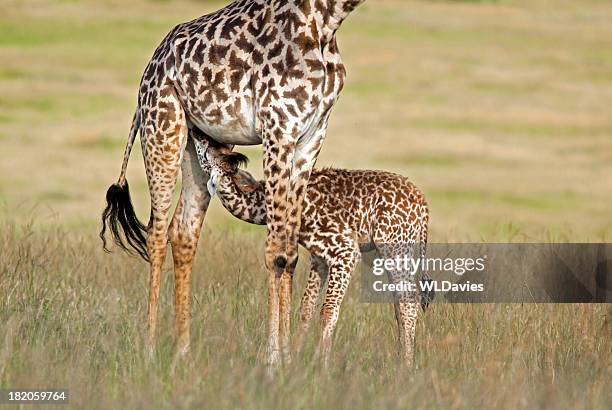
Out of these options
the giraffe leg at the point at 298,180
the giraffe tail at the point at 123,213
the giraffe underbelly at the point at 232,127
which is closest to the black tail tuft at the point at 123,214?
the giraffe tail at the point at 123,213

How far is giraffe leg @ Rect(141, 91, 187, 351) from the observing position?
7965mm

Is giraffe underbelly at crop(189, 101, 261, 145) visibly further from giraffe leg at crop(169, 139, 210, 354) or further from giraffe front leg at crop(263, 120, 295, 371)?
giraffe leg at crop(169, 139, 210, 354)

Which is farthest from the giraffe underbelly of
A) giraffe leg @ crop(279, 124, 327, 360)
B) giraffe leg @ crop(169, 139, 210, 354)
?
giraffe leg @ crop(169, 139, 210, 354)

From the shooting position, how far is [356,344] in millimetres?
7754

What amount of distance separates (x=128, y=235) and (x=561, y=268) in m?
4.20

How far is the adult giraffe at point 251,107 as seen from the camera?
24.0 ft

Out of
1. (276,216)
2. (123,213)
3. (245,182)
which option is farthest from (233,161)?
(276,216)

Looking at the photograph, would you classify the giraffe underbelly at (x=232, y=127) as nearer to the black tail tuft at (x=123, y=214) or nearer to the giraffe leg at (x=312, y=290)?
the black tail tuft at (x=123, y=214)

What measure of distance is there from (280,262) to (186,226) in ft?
3.87

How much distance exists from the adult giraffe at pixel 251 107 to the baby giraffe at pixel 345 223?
0.69m

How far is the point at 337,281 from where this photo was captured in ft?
28.8

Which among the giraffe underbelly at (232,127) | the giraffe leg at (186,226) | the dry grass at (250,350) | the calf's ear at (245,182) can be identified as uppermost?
the calf's ear at (245,182)

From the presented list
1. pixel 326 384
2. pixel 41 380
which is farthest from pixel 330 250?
pixel 41 380

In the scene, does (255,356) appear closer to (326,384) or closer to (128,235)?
(326,384)
